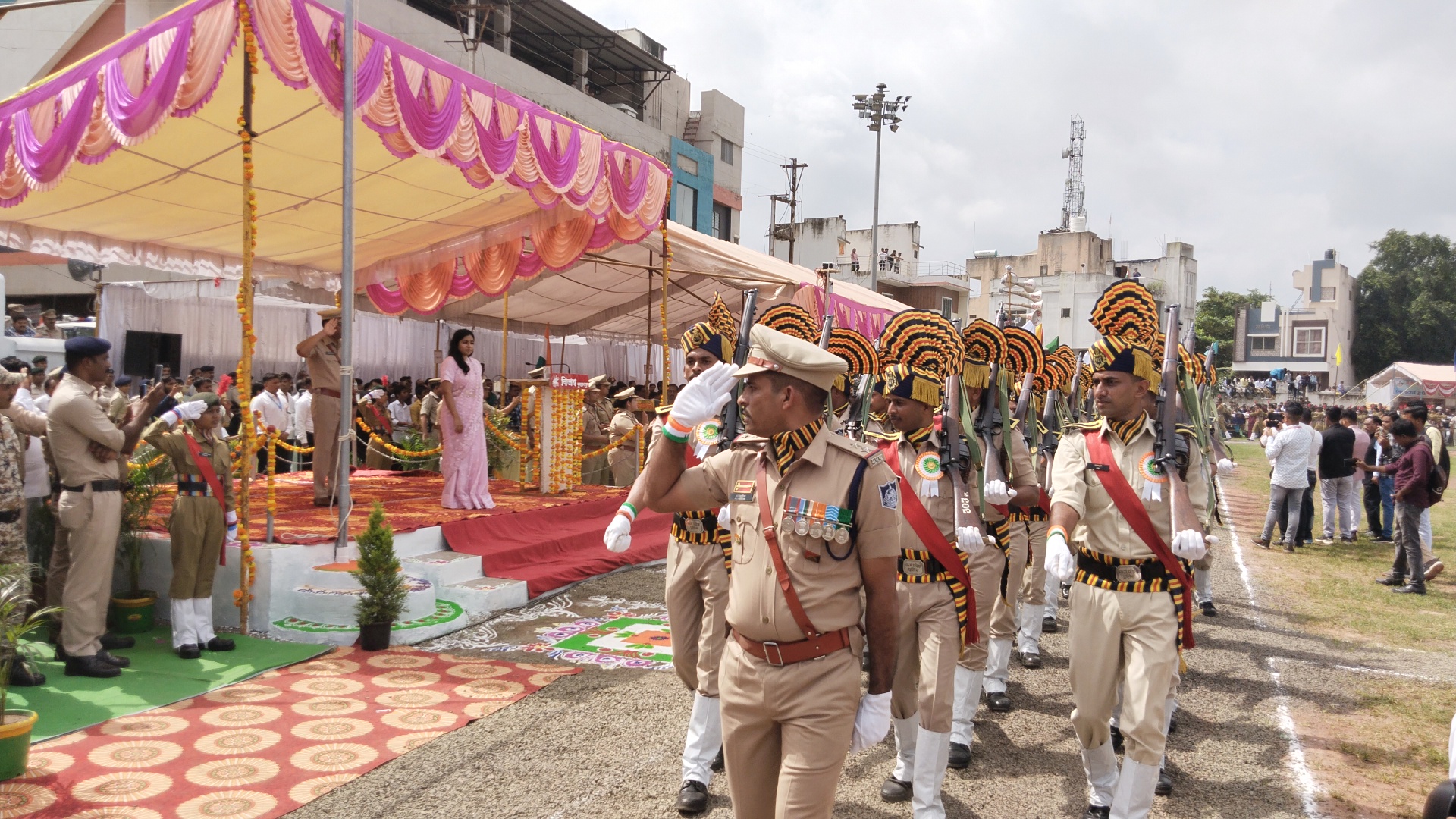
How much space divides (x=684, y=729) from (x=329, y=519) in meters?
5.10

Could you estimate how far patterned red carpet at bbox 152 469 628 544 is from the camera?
829 cm

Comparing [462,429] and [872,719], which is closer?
[872,719]

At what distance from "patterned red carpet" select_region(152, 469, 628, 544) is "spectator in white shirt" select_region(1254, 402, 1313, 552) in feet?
28.5

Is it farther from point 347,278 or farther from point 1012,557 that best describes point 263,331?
point 1012,557

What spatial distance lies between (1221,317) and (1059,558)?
230 feet

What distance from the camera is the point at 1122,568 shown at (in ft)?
13.4

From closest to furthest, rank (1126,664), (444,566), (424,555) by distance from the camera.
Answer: (1126,664), (444,566), (424,555)

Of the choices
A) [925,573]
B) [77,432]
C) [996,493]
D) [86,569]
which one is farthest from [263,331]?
[925,573]

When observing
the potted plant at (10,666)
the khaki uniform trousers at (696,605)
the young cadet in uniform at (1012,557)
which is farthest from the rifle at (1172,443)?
the potted plant at (10,666)

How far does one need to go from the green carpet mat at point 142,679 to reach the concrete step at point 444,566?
137 cm

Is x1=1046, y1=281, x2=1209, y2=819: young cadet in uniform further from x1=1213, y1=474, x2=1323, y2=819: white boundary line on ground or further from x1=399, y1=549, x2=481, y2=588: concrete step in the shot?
x1=399, y1=549, x2=481, y2=588: concrete step

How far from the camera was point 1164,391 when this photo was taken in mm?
4277

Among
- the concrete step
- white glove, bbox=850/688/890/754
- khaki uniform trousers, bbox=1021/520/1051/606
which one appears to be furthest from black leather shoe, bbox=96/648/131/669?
khaki uniform trousers, bbox=1021/520/1051/606

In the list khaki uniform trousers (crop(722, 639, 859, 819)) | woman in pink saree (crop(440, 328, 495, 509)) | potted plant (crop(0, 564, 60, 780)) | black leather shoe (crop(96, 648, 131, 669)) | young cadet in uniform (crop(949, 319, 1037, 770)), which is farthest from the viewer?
woman in pink saree (crop(440, 328, 495, 509))
